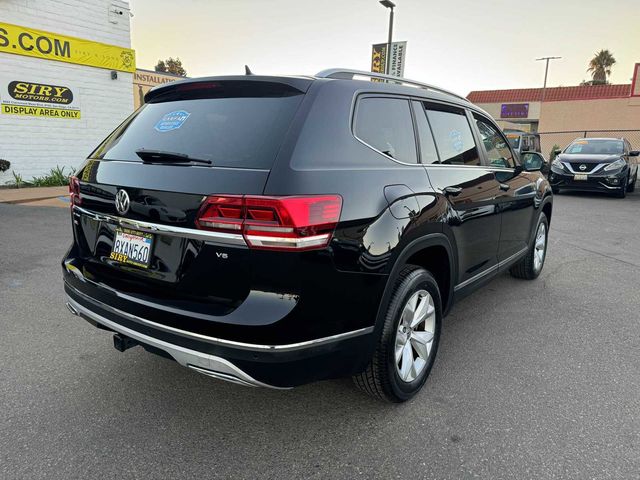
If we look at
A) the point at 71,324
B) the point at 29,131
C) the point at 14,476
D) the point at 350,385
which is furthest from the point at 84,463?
the point at 29,131

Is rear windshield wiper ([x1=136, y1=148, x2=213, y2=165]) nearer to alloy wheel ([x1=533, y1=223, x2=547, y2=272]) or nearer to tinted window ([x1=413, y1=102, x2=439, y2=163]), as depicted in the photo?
tinted window ([x1=413, y1=102, x2=439, y2=163])

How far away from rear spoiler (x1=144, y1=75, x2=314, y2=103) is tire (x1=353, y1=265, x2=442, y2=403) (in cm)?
113

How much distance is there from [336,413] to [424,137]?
176cm

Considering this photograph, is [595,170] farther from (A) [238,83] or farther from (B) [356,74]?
(A) [238,83]

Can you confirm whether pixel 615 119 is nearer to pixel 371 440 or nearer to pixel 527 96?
pixel 527 96

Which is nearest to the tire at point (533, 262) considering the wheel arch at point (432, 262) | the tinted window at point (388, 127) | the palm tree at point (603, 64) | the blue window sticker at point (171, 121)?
the wheel arch at point (432, 262)

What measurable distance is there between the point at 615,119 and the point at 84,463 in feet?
124

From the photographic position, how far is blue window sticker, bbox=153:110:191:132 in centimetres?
256

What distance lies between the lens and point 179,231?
214 centimetres

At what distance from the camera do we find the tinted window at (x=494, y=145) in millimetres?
3888

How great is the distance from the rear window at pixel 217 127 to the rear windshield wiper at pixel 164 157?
0.11 feet

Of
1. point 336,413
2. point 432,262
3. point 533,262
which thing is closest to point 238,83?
point 432,262

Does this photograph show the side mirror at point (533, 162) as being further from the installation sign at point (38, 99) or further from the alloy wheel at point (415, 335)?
the installation sign at point (38, 99)

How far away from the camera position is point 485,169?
366 centimetres
